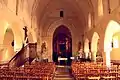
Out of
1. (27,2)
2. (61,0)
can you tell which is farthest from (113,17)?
(61,0)

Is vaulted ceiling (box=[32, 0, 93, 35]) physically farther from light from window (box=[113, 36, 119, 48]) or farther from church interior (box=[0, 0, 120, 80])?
light from window (box=[113, 36, 119, 48])

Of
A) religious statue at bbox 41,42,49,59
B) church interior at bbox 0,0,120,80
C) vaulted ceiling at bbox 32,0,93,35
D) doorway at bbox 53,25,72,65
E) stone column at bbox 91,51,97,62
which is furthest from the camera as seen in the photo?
doorway at bbox 53,25,72,65

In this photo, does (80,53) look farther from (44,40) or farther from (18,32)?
(18,32)

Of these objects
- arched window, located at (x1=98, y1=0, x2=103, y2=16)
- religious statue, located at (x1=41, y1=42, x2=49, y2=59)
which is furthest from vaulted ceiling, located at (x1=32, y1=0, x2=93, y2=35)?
arched window, located at (x1=98, y1=0, x2=103, y2=16)

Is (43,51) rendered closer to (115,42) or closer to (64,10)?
(64,10)

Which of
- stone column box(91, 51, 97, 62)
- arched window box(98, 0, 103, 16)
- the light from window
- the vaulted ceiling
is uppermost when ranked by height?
the vaulted ceiling

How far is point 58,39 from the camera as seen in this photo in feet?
130

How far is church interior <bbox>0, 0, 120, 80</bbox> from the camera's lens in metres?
9.81

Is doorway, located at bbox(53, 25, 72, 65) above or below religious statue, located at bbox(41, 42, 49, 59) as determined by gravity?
above

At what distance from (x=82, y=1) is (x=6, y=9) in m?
12.2

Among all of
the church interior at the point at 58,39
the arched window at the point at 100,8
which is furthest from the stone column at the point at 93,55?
the arched window at the point at 100,8

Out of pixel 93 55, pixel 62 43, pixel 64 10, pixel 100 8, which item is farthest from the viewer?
pixel 62 43

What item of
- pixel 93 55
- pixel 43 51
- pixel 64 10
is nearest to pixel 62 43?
Result: pixel 43 51

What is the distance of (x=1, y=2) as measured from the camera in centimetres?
1123
